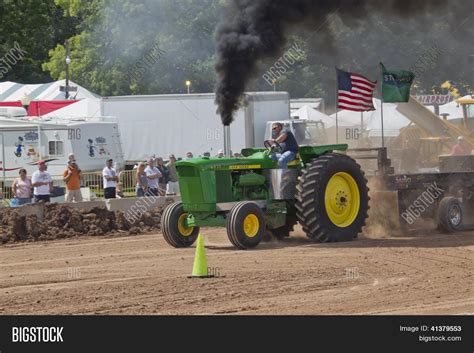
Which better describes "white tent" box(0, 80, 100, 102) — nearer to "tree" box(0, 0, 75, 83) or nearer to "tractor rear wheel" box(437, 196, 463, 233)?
"tree" box(0, 0, 75, 83)

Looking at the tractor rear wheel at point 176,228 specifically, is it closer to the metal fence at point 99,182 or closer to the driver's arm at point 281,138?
the driver's arm at point 281,138

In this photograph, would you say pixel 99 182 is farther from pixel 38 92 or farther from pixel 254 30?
pixel 38 92

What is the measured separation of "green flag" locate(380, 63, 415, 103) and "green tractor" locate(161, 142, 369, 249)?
277cm

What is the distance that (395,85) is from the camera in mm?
19062

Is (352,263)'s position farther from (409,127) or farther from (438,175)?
(409,127)

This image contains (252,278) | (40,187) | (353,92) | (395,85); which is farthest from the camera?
(40,187)

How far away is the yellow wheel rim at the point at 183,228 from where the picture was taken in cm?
1617

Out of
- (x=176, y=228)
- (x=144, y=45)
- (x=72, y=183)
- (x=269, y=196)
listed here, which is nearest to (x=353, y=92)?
(x=269, y=196)

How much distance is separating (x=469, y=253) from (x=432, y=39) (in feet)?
57.7

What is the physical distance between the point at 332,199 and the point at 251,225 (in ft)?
5.12

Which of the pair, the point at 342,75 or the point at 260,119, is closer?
the point at 342,75

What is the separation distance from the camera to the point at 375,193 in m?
17.7
